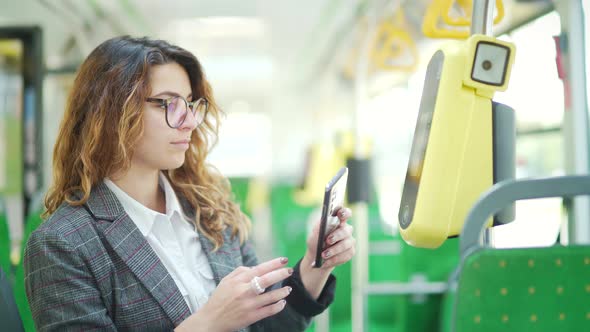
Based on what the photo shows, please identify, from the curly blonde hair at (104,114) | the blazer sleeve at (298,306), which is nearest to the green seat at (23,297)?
the curly blonde hair at (104,114)

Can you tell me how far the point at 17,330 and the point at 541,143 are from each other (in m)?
2.50

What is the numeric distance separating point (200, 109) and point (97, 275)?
49cm

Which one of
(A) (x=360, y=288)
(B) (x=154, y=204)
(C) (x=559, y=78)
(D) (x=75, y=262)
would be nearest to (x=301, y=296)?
(B) (x=154, y=204)

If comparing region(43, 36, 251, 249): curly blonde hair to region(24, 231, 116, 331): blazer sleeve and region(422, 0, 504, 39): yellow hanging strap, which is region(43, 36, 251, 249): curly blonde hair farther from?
region(422, 0, 504, 39): yellow hanging strap

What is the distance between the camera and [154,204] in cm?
152

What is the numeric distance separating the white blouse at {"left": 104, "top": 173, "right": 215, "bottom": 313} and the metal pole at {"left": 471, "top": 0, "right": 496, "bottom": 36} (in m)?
0.87

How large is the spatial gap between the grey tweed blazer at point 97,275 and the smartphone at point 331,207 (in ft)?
1.16

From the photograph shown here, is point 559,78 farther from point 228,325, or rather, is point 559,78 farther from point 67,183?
point 67,183

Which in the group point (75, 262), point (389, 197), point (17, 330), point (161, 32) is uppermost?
point (161, 32)

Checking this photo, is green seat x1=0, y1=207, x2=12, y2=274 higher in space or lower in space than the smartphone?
lower

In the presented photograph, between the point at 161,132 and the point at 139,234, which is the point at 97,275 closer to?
the point at 139,234

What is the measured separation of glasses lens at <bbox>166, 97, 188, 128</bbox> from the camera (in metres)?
1.37

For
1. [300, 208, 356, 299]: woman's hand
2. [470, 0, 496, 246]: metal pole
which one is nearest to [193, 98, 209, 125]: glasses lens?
[300, 208, 356, 299]: woman's hand

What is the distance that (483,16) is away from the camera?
4.24ft
